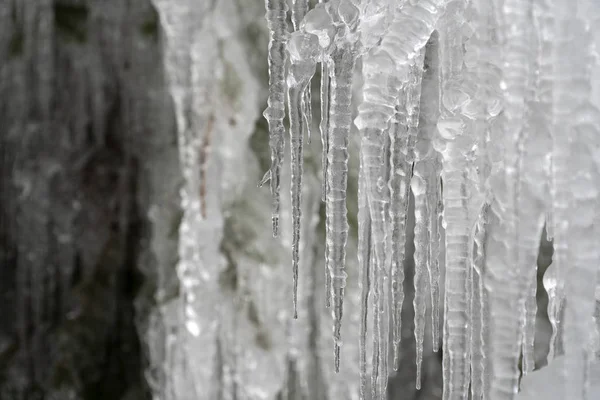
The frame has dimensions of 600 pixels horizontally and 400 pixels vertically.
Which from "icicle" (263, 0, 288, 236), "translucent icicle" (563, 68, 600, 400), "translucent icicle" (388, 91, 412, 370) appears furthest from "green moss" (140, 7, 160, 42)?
"translucent icicle" (563, 68, 600, 400)

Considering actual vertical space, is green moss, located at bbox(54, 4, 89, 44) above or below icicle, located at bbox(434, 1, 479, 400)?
above

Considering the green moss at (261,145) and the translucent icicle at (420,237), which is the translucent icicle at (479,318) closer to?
the translucent icicle at (420,237)

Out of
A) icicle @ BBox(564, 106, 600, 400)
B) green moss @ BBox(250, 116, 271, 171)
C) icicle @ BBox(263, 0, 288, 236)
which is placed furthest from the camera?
green moss @ BBox(250, 116, 271, 171)

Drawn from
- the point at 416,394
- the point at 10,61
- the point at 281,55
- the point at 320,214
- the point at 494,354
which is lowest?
the point at 416,394

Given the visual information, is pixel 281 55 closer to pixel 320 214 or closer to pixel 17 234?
pixel 320 214

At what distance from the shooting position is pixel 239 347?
6.59 ft

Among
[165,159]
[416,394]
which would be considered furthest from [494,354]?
[165,159]

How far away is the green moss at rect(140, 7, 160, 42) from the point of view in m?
2.65

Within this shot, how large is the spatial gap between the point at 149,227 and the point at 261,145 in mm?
711

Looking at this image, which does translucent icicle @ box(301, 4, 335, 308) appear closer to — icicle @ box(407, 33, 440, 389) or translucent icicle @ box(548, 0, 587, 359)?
icicle @ box(407, 33, 440, 389)

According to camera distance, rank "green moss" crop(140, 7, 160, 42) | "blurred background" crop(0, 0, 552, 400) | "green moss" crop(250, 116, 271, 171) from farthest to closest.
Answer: "green moss" crop(140, 7, 160, 42)
"green moss" crop(250, 116, 271, 171)
"blurred background" crop(0, 0, 552, 400)

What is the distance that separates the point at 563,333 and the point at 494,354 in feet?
0.34

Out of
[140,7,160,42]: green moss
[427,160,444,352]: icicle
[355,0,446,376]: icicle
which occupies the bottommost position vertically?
[427,160,444,352]: icicle

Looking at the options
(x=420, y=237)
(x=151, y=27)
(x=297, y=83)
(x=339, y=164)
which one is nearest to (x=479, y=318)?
(x=420, y=237)
